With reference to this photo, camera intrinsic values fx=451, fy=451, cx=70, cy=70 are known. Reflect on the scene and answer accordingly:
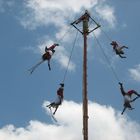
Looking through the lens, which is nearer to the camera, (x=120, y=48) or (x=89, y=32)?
(x=89, y=32)

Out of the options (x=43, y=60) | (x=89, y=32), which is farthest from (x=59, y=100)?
(x=89, y=32)

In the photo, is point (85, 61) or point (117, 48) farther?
point (117, 48)

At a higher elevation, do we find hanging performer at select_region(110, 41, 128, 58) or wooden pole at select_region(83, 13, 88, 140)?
hanging performer at select_region(110, 41, 128, 58)

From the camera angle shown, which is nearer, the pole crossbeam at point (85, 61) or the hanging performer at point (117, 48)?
the pole crossbeam at point (85, 61)

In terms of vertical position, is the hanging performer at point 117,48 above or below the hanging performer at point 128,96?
above

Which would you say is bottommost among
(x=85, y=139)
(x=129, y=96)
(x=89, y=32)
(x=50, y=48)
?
(x=85, y=139)

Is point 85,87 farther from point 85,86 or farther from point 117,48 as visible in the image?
point 117,48

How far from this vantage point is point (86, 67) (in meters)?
21.5

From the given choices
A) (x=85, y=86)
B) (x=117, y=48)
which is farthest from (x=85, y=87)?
(x=117, y=48)

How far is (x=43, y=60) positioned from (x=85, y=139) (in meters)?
6.34

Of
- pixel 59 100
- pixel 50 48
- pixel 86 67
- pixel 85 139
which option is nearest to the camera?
pixel 85 139

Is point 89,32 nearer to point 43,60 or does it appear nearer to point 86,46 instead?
point 86,46

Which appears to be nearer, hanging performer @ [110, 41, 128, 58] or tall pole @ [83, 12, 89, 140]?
tall pole @ [83, 12, 89, 140]

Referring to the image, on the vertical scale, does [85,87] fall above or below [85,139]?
above
